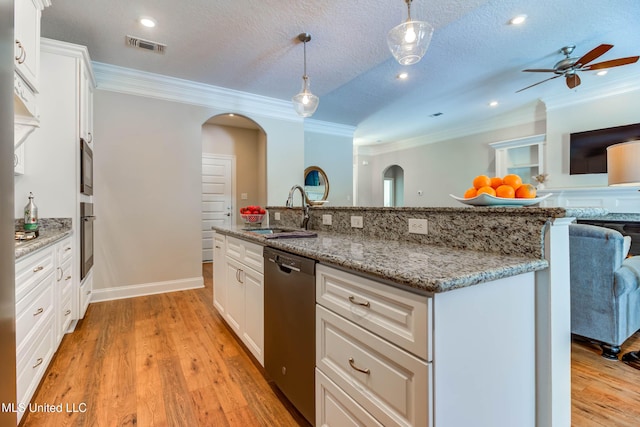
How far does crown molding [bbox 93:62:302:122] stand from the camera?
3.37 metres

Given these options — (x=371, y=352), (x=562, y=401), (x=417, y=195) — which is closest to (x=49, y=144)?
(x=371, y=352)

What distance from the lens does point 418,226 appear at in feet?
5.00

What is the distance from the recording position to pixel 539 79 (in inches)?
163

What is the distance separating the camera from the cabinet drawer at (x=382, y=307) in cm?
79

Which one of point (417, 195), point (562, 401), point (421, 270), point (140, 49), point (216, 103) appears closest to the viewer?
point (421, 270)

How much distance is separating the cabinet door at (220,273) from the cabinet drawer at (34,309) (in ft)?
3.63

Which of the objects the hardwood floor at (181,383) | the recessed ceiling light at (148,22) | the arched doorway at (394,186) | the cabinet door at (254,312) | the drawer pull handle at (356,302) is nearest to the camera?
the drawer pull handle at (356,302)

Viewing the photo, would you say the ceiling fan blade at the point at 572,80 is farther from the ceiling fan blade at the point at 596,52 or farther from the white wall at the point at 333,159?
the white wall at the point at 333,159

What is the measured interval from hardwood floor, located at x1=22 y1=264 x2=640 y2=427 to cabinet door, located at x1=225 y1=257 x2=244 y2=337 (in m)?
0.19

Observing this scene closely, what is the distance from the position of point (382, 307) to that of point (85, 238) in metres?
3.02

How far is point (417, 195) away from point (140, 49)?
21.2ft

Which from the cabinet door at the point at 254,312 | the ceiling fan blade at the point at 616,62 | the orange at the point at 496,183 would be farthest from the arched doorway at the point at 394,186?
the orange at the point at 496,183

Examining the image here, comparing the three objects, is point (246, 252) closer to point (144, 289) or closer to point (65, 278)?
point (65, 278)

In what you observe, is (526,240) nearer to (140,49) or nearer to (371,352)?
(371,352)
